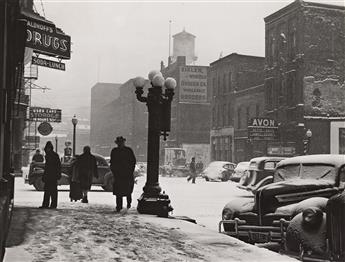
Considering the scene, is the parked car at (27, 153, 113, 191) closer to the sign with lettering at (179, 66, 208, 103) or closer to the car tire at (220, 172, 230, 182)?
the car tire at (220, 172, 230, 182)

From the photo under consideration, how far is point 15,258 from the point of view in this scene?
6254mm

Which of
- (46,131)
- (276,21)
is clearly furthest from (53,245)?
(276,21)

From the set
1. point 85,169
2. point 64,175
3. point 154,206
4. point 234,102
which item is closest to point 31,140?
point 234,102

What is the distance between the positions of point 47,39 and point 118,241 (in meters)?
4.72

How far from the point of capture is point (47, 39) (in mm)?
10406

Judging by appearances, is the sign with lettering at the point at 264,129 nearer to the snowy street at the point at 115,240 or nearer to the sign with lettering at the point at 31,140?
the sign with lettering at the point at 31,140

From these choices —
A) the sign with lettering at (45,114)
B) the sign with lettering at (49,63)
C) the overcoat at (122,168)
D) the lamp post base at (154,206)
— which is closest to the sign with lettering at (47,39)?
the sign with lettering at (49,63)

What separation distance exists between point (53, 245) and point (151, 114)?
5293 mm

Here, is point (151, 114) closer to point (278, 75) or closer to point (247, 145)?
point (278, 75)

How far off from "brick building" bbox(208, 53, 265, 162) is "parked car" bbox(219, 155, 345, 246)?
116ft

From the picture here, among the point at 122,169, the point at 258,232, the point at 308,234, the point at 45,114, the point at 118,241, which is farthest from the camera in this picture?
the point at 45,114

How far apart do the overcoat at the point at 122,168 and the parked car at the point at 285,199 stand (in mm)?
2582

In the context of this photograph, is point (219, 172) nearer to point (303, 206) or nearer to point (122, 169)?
point (122, 169)

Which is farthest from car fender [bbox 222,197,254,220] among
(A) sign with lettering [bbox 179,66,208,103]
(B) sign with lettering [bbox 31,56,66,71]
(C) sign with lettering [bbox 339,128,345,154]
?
(A) sign with lettering [bbox 179,66,208,103]
